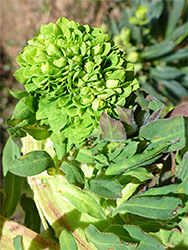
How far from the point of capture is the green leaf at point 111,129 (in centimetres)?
62

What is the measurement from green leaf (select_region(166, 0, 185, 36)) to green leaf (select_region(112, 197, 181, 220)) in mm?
1203

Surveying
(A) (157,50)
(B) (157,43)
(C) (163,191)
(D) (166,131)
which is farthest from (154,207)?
(B) (157,43)

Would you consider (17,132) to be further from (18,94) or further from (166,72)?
(166,72)

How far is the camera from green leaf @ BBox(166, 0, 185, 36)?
61.4 inches

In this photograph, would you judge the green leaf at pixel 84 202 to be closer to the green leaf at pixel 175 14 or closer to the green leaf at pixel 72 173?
the green leaf at pixel 72 173

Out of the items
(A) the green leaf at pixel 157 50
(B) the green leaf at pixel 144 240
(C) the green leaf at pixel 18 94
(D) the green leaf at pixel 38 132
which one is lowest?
(B) the green leaf at pixel 144 240

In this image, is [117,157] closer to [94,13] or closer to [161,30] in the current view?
[161,30]

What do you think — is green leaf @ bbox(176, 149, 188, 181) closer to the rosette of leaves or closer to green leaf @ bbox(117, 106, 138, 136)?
green leaf @ bbox(117, 106, 138, 136)

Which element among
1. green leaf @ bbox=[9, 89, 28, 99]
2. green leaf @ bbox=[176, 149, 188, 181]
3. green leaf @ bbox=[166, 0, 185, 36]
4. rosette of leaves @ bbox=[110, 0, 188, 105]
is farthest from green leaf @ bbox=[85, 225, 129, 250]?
green leaf @ bbox=[166, 0, 185, 36]

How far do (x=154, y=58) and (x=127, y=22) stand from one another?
0.86ft

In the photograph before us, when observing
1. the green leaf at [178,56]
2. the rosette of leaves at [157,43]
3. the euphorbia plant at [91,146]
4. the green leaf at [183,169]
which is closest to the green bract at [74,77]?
the euphorbia plant at [91,146]

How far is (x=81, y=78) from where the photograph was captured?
640mm

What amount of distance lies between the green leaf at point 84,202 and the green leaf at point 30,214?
0.70 feet

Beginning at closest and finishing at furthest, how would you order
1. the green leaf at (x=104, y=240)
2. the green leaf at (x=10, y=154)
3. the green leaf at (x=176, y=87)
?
the green leaf at (x=104, y=240), the green leaf at (x=10, y=154), the green leaf at (x=176, y=87)
